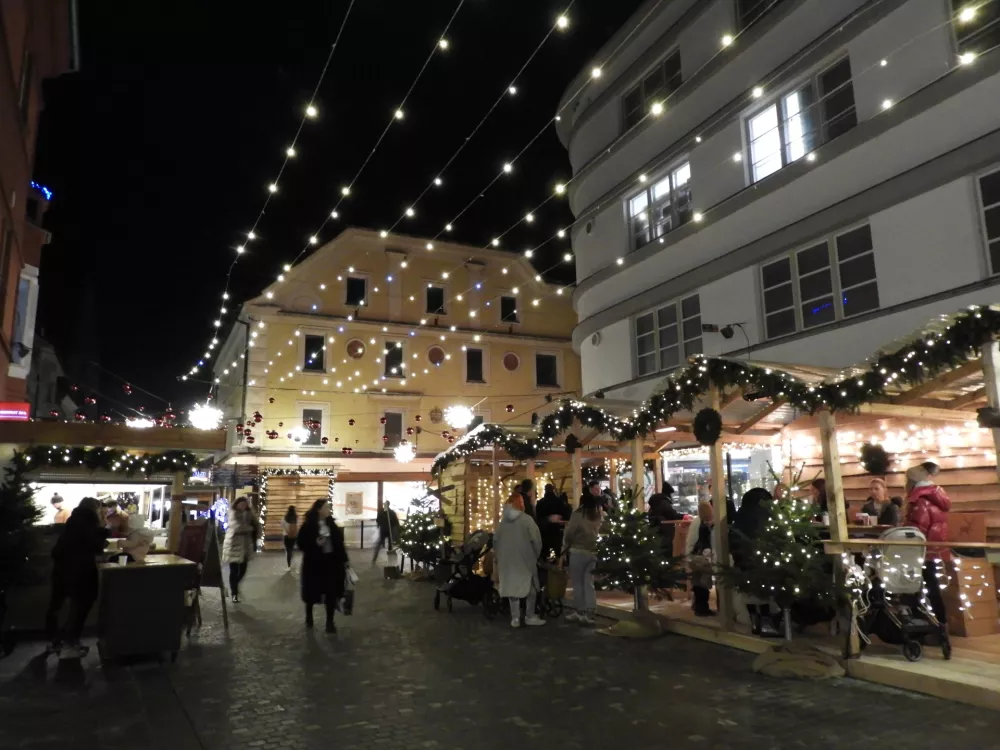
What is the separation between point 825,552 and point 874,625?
77 centimetres

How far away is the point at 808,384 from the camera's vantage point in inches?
277

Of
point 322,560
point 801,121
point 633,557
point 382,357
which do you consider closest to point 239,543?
point 322,560

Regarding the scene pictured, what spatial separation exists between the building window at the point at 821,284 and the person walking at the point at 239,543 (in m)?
9.95

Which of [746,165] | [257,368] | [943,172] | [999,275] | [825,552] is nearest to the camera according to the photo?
[825,552]

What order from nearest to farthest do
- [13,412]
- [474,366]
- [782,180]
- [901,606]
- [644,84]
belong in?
[901,606], [13,412], [782,180], [644,84], [474,366]

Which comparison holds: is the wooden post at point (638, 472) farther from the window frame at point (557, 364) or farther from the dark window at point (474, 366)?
the window frame at point (557, 364)

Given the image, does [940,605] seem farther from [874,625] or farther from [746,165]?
[746,165]

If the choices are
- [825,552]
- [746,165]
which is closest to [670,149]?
[746,165]

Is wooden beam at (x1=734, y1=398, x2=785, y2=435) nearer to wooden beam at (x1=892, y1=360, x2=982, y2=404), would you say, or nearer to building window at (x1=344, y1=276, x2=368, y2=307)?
wooden beam at (x1=892, y1=360, x2=982, y2=404)

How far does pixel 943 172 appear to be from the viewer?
30.7ft

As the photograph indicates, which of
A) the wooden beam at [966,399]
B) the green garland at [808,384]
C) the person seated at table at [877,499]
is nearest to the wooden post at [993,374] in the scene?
the green garland at [808,384]

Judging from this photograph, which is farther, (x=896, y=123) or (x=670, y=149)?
(x=670, y=149)

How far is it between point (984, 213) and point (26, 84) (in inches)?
630

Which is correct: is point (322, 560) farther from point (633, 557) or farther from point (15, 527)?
point (633, 557)
